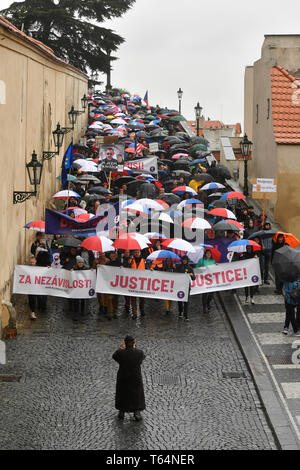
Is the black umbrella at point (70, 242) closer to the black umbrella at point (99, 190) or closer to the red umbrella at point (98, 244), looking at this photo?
the red umbrella at point (98, 244)

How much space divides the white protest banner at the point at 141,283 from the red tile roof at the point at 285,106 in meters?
9.91

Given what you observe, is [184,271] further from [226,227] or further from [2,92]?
[2,92]

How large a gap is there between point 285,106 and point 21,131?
34.7 ft

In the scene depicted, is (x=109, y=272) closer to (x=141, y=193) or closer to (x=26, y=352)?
(x=26, y=352)

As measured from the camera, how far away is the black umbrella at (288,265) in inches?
608

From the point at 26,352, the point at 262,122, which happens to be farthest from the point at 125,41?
the point at 26,352

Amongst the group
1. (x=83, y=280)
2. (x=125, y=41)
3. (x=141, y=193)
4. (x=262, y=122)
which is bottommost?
(x=83, y=280)

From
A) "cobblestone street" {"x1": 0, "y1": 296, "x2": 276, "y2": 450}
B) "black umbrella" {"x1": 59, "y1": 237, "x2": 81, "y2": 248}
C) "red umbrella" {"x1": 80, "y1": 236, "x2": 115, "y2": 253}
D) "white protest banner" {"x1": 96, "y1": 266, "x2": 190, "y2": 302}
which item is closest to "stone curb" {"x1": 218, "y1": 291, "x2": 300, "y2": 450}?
"cobblestone street" {"x1": 0, "y1": 296, "x2": 276, "y2": 450}

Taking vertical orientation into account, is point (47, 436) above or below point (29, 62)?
below

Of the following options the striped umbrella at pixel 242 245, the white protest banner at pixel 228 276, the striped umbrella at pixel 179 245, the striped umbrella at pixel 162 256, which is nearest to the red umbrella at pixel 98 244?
the striped umbrella at pixel 162 256

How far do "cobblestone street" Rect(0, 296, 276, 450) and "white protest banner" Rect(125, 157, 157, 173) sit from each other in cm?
1165

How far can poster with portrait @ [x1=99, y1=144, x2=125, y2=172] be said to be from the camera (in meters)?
26.7

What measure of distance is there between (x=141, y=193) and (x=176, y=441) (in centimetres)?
1413

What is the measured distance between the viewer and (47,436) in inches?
446
